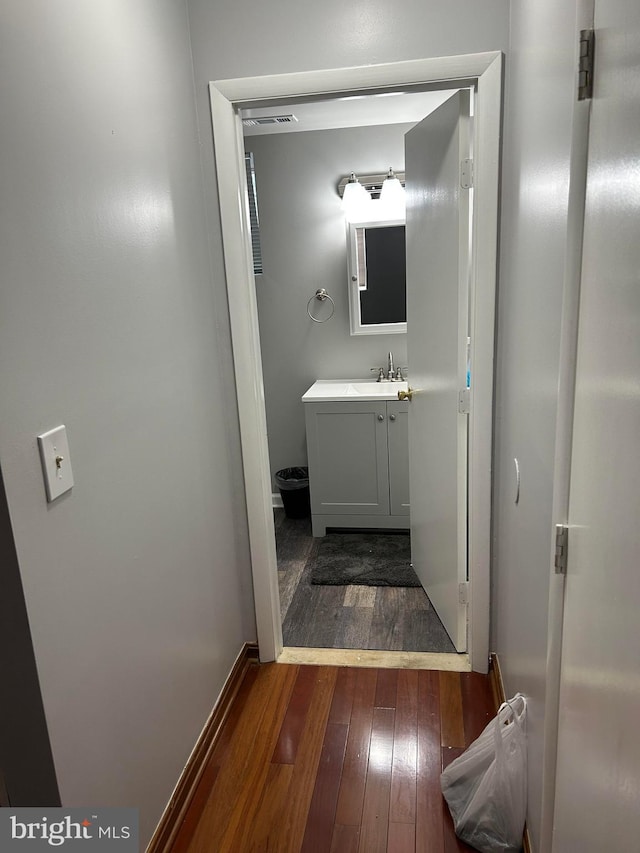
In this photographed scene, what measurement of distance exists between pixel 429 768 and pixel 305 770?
0.39 m

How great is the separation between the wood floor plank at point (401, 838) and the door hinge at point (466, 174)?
6.46 ft

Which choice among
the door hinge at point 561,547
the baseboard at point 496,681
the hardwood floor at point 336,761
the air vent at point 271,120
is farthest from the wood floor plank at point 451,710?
the air vent at point 271,120

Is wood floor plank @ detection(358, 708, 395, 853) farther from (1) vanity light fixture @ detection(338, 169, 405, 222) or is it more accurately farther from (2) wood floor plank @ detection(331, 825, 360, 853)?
(1) vanity light fixture @ detection(338, 169, 405, 222)

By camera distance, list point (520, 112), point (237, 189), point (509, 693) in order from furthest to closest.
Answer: point (237, 189) → point (509, 693) → point (520, 112)

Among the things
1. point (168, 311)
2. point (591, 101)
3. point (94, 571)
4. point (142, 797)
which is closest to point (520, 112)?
point (591, 101)

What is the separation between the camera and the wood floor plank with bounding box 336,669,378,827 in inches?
67.7

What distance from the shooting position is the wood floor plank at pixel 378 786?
1627mm

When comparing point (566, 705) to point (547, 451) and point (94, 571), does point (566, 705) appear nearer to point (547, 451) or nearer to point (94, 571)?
point (547, 451)

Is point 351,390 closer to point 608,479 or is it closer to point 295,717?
point 295,717

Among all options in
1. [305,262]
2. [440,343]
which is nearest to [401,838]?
[440,343]

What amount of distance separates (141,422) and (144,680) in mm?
660

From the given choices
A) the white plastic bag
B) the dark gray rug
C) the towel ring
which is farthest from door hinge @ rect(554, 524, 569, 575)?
the towel ring

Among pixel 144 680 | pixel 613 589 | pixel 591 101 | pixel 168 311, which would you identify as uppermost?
pixel 591 101

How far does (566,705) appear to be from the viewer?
42.4 inches
